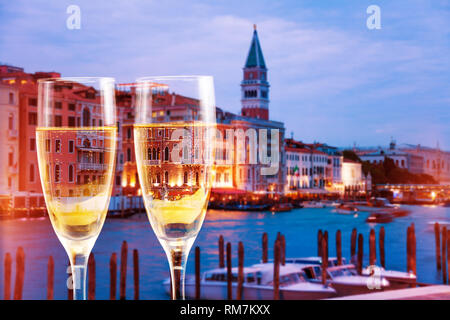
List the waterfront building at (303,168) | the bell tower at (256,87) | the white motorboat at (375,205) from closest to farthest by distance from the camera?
the bell tower at (256,87) < the waterfront building at (303,168) < the white motorboat at (375,205)

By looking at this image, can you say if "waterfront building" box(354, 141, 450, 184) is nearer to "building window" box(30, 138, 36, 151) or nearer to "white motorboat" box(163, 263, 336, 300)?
"white motorboat" box(163, 263, 336, 300)

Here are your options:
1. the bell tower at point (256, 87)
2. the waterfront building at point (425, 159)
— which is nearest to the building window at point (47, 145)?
the waterfront building at point (425, 159)

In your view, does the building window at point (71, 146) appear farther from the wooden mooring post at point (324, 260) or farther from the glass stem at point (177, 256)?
the wooden mooring post at point (324, 260)

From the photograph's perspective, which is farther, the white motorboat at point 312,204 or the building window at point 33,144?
the white motorboat at point 312,204

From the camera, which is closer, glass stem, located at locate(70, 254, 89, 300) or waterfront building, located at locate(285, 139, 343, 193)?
glass stem, located at locate(70, 254, 89, 300)

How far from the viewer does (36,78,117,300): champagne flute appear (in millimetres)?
456

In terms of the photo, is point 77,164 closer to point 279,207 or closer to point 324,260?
point 324,260

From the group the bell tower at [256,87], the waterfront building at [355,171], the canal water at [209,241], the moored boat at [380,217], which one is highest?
the bell tower at [256,87]

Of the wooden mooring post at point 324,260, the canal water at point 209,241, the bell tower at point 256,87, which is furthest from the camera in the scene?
the bell tower at point 256,87

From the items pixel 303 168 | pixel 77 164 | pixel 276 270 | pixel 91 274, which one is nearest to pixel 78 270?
pixel 77 164

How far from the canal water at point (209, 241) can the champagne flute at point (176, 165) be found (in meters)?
5.58

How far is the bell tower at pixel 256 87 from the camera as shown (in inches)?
360

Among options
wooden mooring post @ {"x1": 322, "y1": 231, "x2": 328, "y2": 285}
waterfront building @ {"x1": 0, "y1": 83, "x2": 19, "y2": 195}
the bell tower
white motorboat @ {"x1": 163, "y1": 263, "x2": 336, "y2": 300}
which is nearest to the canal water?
white motorboat @ {"x1": 163, "y1": 263, "x2": 336, "y2": 300}

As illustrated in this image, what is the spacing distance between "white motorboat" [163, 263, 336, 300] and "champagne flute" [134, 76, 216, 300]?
478cm
